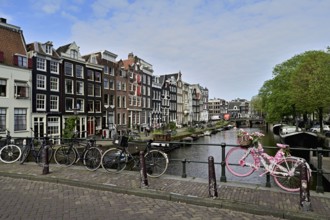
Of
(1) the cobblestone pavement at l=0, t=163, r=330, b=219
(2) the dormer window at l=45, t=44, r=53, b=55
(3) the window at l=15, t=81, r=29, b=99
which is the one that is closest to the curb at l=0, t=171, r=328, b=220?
(1) the cobblestone pavement at l=0, t=163, r=330, b=219

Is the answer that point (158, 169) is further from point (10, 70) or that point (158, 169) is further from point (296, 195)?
point (10, 70)

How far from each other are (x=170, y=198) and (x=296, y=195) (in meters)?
2.88

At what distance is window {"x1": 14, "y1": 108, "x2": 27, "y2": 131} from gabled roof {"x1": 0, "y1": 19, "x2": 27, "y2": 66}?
15.7ft

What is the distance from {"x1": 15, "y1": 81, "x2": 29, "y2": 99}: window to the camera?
88.4ft

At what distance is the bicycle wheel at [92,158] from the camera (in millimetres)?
8961

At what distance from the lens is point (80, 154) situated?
9562 mm

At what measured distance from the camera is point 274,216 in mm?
5062

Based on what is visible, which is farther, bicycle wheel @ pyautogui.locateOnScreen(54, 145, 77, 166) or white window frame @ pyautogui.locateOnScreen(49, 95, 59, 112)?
white window frame @ pyautogui.locateOnScreen(49, 95, 59, 112)

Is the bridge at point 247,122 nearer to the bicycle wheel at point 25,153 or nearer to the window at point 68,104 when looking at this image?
the window at point 68,104

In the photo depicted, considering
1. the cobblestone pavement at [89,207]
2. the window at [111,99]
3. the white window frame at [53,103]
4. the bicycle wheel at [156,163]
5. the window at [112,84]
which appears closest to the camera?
the cobblestone pavement at [89,207]

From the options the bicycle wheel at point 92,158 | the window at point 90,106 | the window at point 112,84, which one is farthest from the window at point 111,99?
the bicycle wheel at point 92,158

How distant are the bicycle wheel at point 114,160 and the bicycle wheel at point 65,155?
163 cm

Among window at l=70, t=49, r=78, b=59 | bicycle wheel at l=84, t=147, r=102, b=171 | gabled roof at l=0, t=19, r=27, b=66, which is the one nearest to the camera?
bicycle wheel at l=84, t=147, r=102, b=171

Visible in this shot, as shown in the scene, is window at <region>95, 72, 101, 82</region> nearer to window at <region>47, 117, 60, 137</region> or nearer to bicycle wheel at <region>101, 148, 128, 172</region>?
window at <region>47, 117, 60, 137</region>
